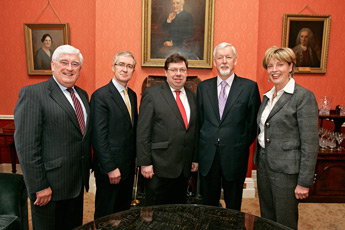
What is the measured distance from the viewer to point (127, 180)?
2260 millimetres

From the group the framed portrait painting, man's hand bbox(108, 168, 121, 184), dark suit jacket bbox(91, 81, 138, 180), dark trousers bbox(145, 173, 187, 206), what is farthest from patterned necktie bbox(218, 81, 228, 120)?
the framed portrait painting

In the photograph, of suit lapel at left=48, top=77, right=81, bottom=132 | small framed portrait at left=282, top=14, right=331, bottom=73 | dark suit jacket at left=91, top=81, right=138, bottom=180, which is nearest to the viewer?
suit lapel at left=48, top=77, right=81, bottom=132

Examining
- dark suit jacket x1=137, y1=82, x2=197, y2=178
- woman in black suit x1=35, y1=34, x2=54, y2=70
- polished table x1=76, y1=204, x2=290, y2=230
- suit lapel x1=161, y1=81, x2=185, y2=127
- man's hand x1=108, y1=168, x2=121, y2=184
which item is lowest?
polished table x1=76, y1=204, x2=290, y2=230

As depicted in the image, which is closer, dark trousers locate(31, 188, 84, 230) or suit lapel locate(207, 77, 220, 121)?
dark trousers locate(31, 188, 84, 230)

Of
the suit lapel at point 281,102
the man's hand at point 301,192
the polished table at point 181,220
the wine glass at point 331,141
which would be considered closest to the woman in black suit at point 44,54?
the polished table at point 181,220

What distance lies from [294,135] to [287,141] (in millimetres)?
65

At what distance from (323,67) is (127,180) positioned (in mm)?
3411

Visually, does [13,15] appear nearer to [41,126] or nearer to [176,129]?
[41,126]

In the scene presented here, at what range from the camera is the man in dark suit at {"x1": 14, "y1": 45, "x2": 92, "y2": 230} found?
5.21 ft

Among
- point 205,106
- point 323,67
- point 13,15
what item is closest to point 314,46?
point 323,67

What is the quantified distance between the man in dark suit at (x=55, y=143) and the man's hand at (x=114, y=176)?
223 mm

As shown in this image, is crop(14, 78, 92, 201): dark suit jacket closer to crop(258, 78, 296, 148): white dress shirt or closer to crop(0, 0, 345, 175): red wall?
crop(258, 78, 296, 148): white dress shirt

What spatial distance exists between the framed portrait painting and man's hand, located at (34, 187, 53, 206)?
2299 mm

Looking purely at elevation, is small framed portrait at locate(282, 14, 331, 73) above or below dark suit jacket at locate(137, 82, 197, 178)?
above
